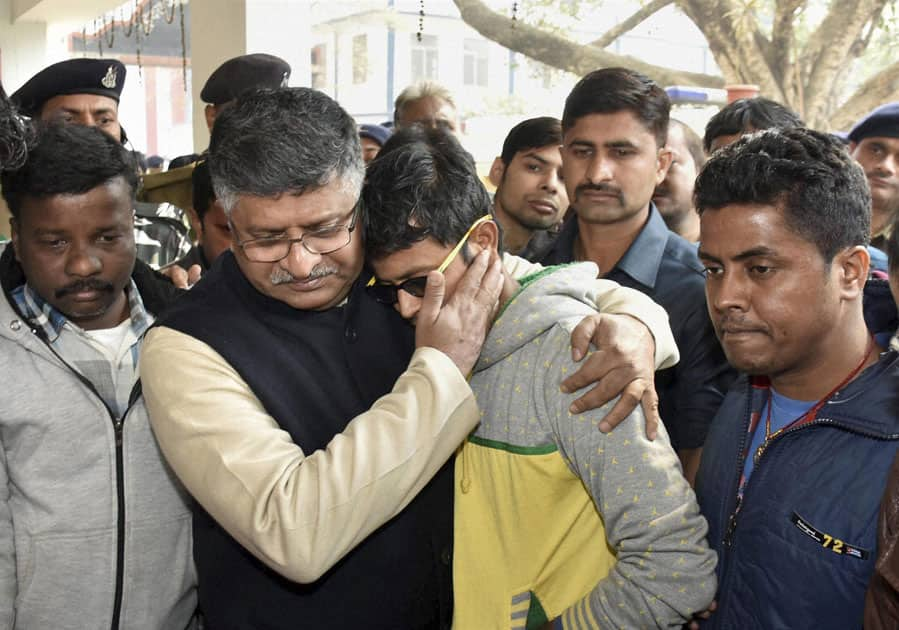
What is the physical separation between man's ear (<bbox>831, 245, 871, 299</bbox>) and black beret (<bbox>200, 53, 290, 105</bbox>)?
250cm

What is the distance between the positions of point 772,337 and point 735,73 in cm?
389

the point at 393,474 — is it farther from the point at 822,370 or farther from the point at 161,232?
the point at 161,232

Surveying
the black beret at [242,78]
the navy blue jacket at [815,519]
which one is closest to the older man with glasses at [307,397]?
the navy blue jacket at [815,519]

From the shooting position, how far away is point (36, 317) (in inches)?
74.7

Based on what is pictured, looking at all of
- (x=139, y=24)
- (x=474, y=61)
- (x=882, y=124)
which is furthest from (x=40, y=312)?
(x=139, y=24)

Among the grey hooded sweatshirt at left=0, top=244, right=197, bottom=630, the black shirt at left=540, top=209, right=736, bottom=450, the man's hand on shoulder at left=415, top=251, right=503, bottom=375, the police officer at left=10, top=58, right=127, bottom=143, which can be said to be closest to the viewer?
the man's hand on shoulder at left=415, top=251, right=503, bottom=375

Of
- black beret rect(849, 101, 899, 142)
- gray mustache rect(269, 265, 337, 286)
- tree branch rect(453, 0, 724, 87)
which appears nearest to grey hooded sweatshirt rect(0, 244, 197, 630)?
gray mustache rect(269, 265, 337, 286)

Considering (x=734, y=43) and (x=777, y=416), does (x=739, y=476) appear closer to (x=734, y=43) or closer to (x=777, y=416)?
(x=777, y=416)

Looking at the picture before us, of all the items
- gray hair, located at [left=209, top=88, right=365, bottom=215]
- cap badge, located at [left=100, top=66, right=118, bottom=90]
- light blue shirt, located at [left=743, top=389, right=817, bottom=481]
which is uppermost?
cap badge, located at [left=100, top=66, right=118, bottom=90]

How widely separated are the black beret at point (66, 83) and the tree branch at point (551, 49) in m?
3.00

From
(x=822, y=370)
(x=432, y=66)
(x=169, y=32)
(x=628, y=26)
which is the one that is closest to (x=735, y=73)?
(x=628, y=26)

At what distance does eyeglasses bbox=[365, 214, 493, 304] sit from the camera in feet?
5.43

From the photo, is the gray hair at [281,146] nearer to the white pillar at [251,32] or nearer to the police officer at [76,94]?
the police officer at [76,94]

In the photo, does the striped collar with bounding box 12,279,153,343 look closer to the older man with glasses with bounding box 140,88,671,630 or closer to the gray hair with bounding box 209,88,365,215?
the older man with glasses with bounding box 140,88,671,630
